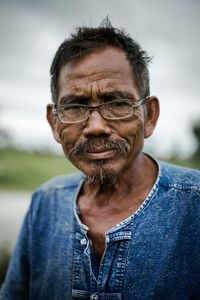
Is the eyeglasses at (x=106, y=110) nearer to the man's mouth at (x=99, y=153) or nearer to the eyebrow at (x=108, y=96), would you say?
the eyebrow at (x=108, y=96)

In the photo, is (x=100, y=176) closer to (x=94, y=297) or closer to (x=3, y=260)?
(x=94, y=297)

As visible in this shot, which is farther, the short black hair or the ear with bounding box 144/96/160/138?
the ear with bounding box 144/96/160/138

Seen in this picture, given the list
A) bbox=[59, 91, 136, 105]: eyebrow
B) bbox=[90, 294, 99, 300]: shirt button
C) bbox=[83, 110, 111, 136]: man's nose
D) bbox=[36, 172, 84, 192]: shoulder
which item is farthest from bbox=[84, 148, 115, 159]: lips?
bbox=[90, 294, 99, 300]: shirt button

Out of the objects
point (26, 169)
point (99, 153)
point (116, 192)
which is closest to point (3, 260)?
point (116, 192)

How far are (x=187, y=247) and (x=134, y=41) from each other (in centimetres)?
142

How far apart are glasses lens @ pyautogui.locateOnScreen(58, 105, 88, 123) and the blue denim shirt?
0.65 metres

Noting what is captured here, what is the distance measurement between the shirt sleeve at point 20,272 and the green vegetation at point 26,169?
27.0 ft

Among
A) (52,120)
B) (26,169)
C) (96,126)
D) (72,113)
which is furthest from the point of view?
(26,169)

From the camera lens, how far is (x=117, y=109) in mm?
2410

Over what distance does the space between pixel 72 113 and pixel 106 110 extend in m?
0.24

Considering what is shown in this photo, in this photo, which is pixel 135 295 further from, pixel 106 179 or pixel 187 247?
pixel 106 179

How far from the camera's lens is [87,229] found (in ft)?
8.43

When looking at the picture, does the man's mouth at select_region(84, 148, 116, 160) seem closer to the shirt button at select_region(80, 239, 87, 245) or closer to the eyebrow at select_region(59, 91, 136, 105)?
the eyebrow at select_region(59, 91, 136, 105)

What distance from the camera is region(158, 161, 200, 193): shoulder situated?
2453 millimetres
